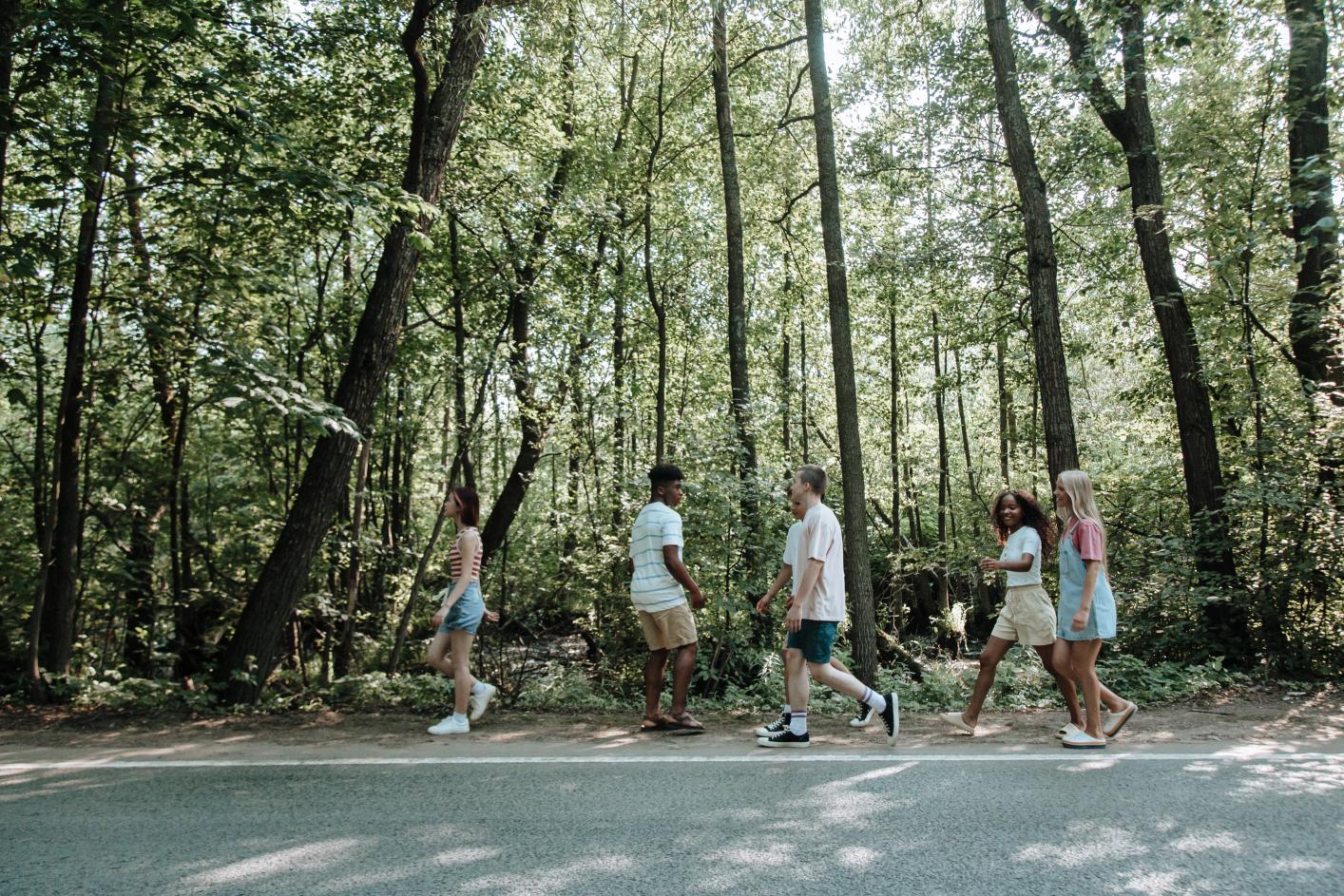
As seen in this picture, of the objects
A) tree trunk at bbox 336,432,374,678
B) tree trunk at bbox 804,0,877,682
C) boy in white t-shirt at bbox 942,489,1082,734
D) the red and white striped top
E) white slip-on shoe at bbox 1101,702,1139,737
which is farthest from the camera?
tree trunk at bbox 336,432,374,678

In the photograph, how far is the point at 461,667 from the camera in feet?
22.7

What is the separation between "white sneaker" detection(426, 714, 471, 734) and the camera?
21.7 ft

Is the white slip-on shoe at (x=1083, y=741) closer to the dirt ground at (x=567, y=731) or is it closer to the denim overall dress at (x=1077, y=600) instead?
the dirt ground at (x=567, y=731)

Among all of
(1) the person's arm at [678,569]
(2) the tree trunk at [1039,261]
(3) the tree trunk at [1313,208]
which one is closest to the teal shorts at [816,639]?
(1) the person's arm at [678,569]

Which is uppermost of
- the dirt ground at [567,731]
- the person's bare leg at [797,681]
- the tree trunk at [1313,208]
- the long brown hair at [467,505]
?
the tree trunk at [1313,208]

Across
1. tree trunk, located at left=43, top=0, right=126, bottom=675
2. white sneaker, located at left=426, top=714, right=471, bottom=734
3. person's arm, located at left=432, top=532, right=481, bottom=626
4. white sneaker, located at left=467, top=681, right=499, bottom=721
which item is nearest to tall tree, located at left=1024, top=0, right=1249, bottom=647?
white sneaker, located at left=467, top=681, right=499, bottom=721

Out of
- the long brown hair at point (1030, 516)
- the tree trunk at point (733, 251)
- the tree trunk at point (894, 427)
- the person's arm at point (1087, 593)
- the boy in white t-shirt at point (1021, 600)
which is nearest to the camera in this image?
the person's arm at point (1087, 593)

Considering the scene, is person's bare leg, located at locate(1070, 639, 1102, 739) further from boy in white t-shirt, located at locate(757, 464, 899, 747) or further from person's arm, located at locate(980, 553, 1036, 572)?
boy in white t-shirt, located at locate(757, 464, 899, 747)

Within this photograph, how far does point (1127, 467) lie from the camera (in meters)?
19.7

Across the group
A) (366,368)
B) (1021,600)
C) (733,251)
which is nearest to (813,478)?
(1021,600)

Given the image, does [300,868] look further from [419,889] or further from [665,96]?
[665,96]

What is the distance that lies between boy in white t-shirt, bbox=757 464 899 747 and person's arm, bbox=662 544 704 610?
751 mm

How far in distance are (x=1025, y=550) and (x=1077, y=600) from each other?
0.49 metres

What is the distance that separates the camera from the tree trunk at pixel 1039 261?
400 inches
